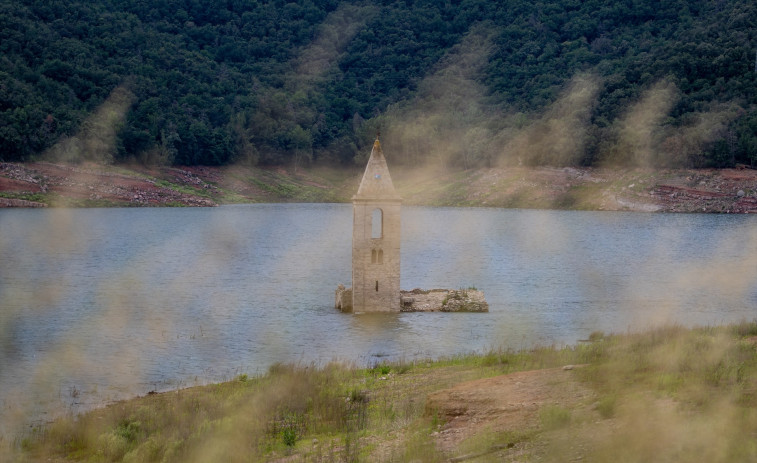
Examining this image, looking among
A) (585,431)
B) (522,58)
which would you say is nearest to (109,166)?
(522,58)

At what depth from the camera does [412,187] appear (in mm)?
122812

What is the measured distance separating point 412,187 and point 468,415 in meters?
108

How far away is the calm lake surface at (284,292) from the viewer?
26.4 meters

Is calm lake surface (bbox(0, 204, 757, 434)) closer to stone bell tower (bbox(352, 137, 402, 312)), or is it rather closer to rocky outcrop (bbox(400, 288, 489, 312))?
rocky outcrop (bbox(400, 288, 489, 312))

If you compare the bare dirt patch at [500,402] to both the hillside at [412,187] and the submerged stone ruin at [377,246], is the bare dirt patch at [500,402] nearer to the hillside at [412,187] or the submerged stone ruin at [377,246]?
the submerged stone ruin at [377,246]

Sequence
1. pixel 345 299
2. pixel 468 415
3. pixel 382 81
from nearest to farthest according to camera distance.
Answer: pixel 468 415 < pixel 345 299 < pixel 382 81

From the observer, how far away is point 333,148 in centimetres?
13750

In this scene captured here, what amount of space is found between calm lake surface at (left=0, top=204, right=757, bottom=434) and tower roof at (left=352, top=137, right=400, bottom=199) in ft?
14.0

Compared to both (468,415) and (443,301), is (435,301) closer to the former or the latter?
(443,301)

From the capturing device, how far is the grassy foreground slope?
490 inches

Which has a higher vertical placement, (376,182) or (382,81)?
(382,81)

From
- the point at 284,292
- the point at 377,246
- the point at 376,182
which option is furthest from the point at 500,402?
the point at 284,292

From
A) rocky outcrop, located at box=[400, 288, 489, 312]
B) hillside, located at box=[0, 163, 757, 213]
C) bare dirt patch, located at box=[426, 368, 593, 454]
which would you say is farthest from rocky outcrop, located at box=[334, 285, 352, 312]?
hillside, located at box=[0, 163, 757, 213]

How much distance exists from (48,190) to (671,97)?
224ft
